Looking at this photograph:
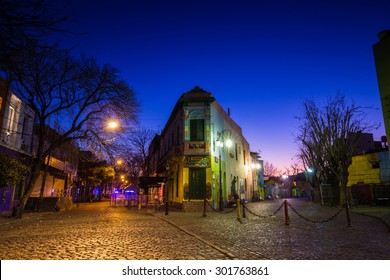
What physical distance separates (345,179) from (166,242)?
65.7 ft

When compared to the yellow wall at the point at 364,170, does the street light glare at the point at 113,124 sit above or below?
above

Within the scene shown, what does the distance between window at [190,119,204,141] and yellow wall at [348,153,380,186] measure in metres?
19.6

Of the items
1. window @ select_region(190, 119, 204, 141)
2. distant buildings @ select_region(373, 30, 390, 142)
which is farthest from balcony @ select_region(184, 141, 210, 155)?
distant buildings @ select_region(373, 30, 390, 142)

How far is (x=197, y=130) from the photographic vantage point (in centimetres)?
2252

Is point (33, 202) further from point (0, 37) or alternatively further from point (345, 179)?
point (345, 179)

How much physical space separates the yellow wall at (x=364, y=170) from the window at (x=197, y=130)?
19568 millimetres

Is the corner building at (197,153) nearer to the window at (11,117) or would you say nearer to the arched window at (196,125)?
the arched window at (196,125)

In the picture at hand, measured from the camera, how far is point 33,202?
21.8 metres

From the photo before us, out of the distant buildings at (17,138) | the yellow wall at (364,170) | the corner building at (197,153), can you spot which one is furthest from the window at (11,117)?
the yellow wall at (364,170)

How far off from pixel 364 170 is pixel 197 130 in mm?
20310

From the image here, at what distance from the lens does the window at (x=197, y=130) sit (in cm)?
2234

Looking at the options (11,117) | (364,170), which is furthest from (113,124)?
(364,170)

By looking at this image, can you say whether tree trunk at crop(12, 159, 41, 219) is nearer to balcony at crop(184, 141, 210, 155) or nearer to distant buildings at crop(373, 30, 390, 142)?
balcony at crop(184, 141, 210, 155)
